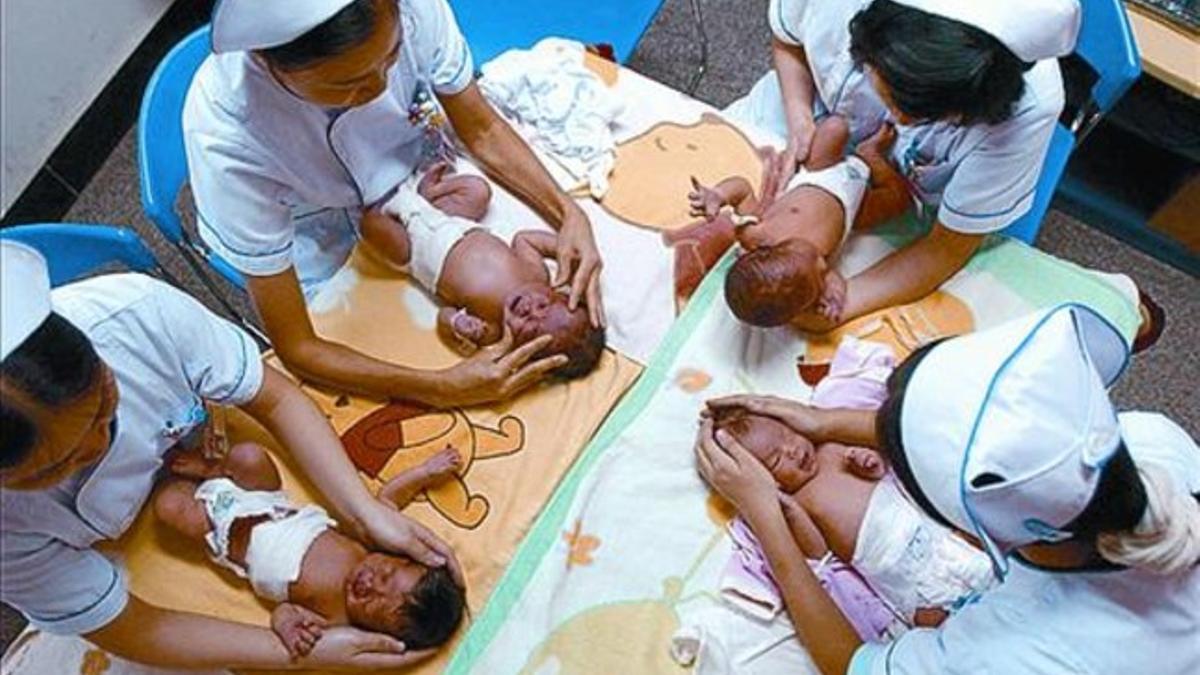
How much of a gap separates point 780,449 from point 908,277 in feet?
1.08

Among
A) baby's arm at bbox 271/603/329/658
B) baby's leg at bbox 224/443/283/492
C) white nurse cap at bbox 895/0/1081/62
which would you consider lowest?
baby's arm at bbox 271/603/329/658

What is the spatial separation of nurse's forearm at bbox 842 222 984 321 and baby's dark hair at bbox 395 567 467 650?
66 centimetres

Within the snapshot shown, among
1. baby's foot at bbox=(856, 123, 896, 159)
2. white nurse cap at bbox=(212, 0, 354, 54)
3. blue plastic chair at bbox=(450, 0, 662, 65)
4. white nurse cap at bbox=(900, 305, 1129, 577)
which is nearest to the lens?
white nurse cap at bbox=(900, 305, 1129, 577)

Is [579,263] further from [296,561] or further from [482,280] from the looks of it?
[296,561]

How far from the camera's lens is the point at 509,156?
1.75 meters

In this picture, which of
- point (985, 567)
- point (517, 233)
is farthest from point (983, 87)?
point (517, 233)

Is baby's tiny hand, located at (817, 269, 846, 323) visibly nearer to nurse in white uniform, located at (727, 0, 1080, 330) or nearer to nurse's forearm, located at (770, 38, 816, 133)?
nurse in white uniform, located at (727, 0, 1080, 330)

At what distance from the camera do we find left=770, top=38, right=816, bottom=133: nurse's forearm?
1.79m

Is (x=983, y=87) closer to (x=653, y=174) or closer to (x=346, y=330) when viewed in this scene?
(x=653, y=174)

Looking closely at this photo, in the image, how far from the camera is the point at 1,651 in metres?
2.01

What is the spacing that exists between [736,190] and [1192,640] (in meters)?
0.89

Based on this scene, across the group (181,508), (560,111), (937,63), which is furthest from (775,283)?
(181,508)

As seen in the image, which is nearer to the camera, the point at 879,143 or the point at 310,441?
the point at 310,441

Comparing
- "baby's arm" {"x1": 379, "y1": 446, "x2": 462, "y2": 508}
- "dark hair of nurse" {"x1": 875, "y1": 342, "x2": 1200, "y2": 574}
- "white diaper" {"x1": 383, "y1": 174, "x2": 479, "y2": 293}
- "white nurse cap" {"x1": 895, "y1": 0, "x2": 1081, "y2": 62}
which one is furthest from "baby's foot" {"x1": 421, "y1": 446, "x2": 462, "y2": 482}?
"white nurse cap" {"x1": 895, "y1": 0, "x2": 1081, "y2": 62}
